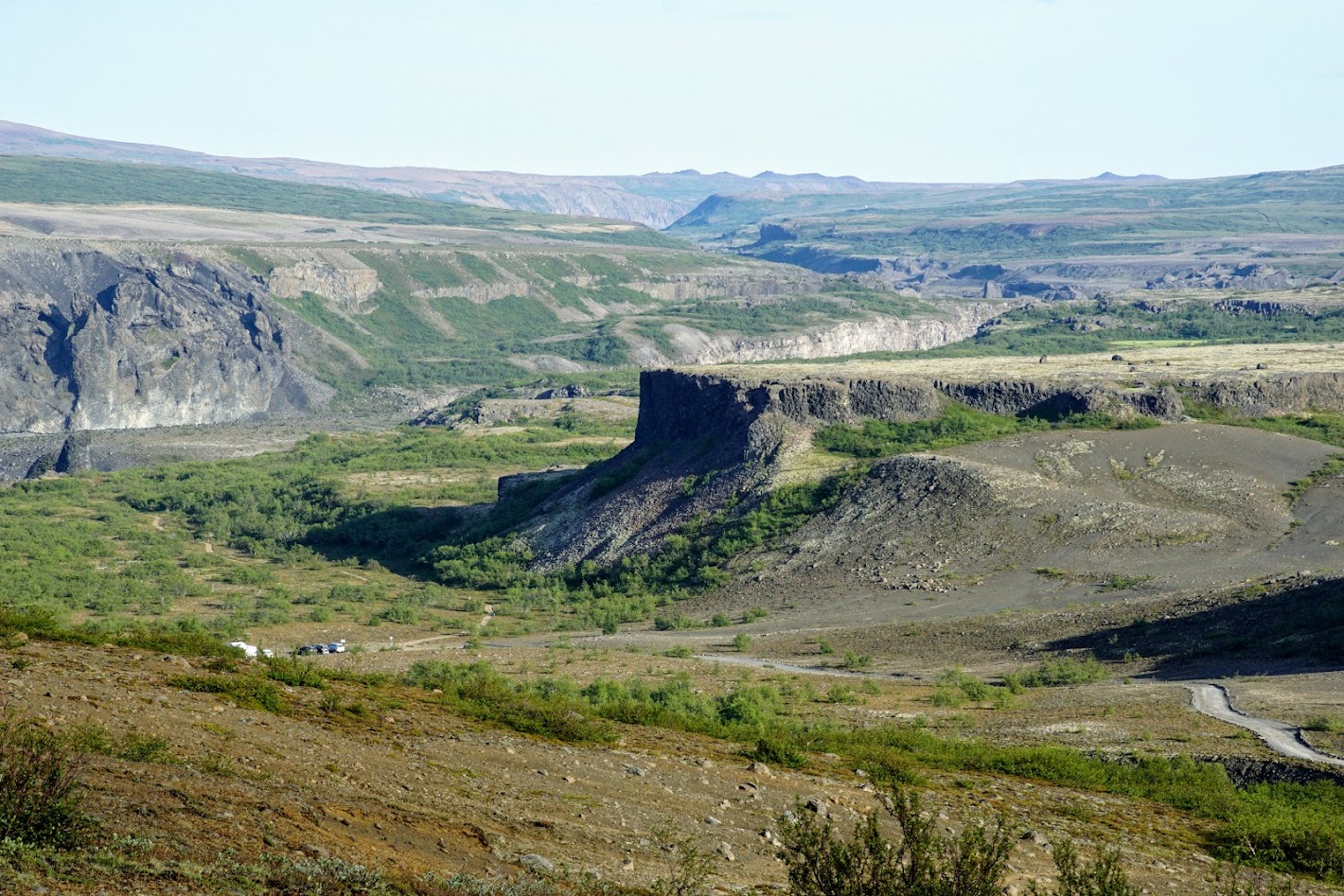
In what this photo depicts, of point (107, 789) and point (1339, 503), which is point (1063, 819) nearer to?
point (107, 789)

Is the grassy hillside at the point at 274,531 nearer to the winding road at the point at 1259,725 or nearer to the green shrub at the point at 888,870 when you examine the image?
the green shrub at the point at 888,870

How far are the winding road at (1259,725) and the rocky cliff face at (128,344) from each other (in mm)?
139596

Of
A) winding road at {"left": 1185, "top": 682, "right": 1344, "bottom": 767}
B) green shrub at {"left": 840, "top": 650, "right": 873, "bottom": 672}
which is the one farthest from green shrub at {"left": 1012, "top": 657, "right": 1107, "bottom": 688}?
green shrub at {"left": 840, "top": 650, "right": 873, "bottom": 672}

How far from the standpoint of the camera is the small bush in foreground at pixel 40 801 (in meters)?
14.6

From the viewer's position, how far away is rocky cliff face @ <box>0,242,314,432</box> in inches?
6058

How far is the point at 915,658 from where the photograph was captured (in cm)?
4847

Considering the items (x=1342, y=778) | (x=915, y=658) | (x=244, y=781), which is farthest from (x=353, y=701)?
(x=915, y=658)

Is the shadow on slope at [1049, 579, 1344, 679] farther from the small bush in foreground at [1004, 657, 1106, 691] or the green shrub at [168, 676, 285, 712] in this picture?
the green shrub at [168, 676, 285, 712]

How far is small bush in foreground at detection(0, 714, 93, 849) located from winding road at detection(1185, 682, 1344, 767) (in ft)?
79.6

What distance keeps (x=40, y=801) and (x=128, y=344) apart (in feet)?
515

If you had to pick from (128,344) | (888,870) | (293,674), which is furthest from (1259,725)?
(128,344)

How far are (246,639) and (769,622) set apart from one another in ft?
68.7

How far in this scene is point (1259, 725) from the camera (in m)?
33.0

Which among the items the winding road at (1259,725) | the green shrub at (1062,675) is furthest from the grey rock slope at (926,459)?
the winding road at (1259,725)
